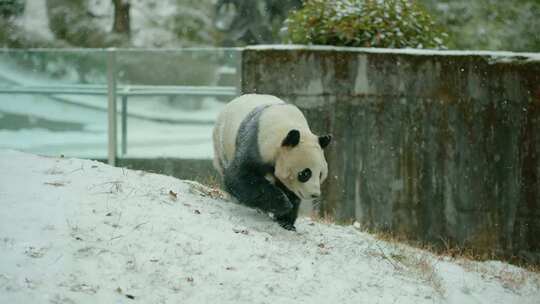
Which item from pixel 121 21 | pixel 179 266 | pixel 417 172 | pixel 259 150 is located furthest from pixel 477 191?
pixel 121 21

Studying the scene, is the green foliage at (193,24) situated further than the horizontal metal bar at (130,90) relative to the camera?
Yes

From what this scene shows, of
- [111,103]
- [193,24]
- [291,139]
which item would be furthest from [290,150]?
[193,24]

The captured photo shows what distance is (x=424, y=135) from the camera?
32.1 feet

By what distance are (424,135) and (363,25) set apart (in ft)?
5.07

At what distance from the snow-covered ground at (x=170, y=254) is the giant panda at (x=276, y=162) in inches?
9.8

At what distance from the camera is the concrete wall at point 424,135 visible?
9688mm

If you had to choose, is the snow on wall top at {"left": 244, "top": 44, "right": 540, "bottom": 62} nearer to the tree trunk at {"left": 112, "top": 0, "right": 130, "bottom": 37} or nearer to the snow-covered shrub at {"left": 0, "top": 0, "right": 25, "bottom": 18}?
the tree trunk at {"left": 112, "top": 0, "right": 130, "bottom": 37}

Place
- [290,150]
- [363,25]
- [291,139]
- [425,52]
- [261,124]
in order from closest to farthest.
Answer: [291,139], [290,150], [261,124], [425,52], [363,25]

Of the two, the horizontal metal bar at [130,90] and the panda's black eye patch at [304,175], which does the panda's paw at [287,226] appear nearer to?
the panda's black eye patch at [304,175]

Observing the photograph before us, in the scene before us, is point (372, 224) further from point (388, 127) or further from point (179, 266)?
point (179, 266)

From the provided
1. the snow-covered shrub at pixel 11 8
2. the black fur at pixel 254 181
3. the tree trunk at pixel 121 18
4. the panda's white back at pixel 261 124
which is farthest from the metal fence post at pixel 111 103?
the snow-covered shrub at pixel 11 8

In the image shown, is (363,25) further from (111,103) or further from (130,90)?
(111,103)

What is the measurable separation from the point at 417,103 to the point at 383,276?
359cm

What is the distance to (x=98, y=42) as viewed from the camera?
21.0m
